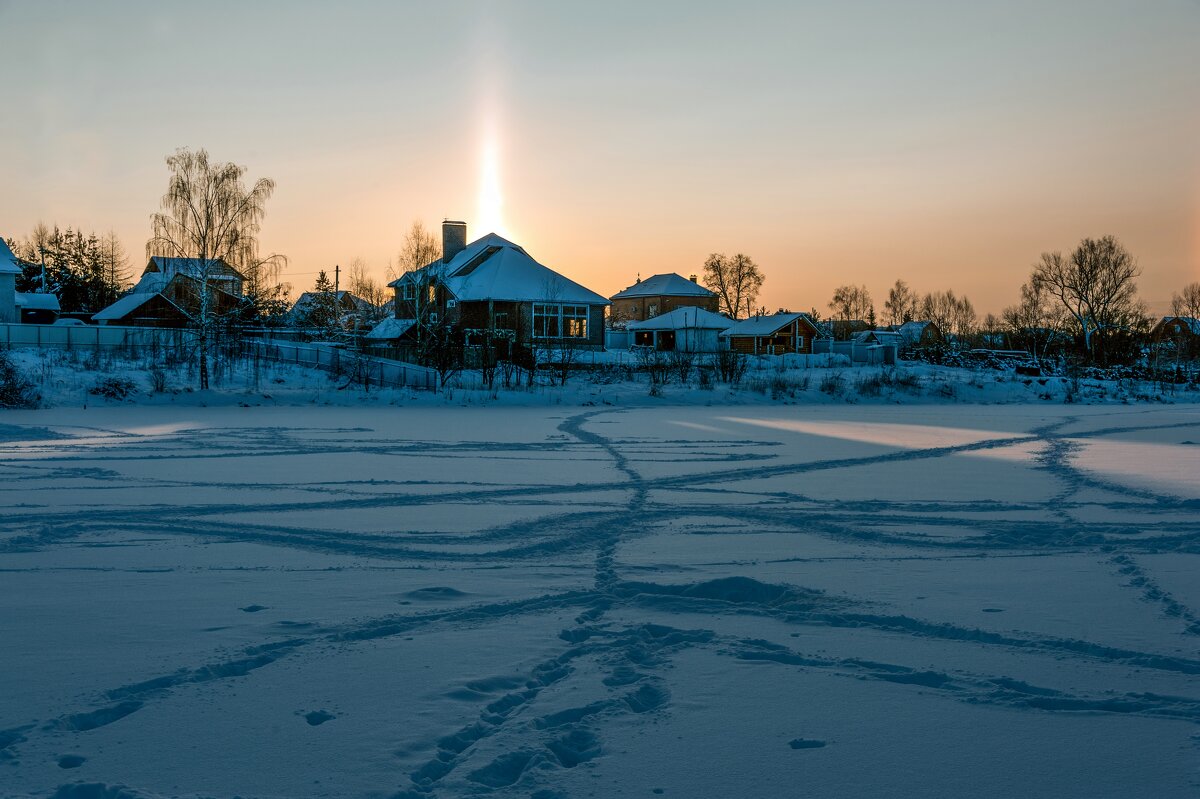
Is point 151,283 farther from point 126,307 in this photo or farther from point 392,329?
point 392,329

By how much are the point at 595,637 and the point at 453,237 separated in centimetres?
4963

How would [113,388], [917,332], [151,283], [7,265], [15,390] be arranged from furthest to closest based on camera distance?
[917,332], [151,283], [7,265], [113,388], [15,390]

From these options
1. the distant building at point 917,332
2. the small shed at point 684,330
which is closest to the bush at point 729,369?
the small shed at point 684,330

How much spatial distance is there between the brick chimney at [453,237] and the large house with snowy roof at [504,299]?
2.25m

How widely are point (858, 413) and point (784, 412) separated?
198 cm

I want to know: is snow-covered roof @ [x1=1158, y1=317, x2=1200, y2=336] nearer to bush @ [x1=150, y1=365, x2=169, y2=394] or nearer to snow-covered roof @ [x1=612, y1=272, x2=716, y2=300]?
snow-covered roof @ [x1=612, y1=272, x2=716, y2=300]

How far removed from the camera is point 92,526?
8070 mm

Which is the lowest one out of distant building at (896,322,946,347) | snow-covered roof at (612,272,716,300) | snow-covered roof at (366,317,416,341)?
snow-covered roof at (366,317,416,341)

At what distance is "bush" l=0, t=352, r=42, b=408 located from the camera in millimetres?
23422

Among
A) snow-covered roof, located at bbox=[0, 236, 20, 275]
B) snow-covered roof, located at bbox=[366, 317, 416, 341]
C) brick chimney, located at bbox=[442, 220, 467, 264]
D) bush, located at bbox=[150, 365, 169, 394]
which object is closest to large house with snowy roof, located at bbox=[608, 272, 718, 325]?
brick chimney, located at bbox=[442, 220, 467, 264]

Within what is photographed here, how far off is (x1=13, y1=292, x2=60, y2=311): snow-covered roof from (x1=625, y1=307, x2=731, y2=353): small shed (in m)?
35.4

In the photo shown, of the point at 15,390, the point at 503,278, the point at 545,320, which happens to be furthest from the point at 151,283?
the point at 15,390

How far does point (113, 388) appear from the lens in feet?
85.2

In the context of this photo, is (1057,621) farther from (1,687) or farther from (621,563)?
(1,687)
